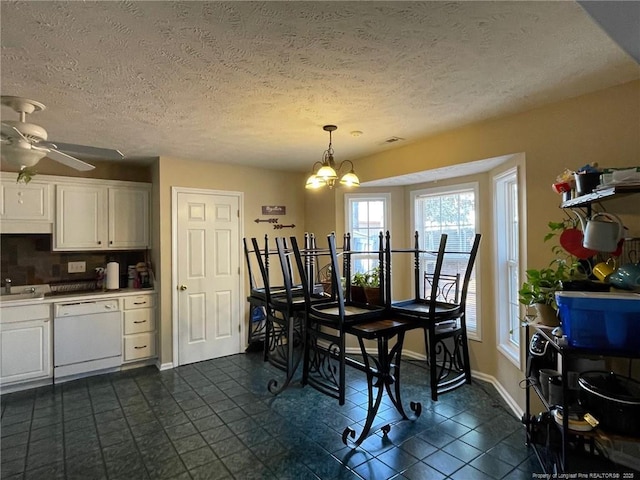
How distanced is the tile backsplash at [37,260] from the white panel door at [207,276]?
3.68 ft

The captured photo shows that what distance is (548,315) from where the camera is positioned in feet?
7.40

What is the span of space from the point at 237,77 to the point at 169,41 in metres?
0.46

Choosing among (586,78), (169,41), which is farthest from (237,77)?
(586,78)

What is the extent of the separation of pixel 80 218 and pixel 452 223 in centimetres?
423

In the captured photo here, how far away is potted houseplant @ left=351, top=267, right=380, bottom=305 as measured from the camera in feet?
9.36

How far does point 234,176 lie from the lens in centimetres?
465

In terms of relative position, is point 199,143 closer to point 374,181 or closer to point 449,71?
point 374,181

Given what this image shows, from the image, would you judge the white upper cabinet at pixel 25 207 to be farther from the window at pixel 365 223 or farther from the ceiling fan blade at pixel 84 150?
the window at pixel 365 223

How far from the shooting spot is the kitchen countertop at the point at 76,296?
3.50 metres

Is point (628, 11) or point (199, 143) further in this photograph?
point (199, 143)

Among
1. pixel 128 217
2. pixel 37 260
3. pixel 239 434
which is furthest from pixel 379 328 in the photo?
pixel 37 260

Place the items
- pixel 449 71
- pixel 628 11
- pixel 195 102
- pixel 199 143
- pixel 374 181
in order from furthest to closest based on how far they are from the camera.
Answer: pixel 374 181 < pixel 199 143 < pixel 195 102 < pixel 449 71 < pixel 628 11

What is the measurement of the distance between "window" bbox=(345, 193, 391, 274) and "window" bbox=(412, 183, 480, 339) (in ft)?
1.52

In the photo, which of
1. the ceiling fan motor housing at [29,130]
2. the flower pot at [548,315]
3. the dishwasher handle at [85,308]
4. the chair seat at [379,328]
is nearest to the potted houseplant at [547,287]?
the flower pot at [548,315]
